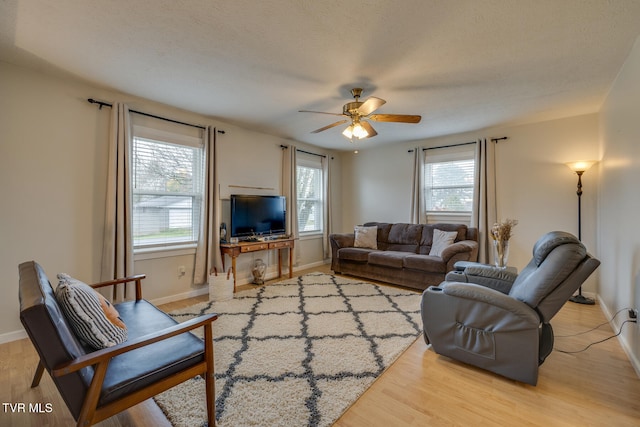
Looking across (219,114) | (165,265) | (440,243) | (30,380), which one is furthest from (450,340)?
(219,114)

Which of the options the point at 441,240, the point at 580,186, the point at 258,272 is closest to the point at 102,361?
the point at 258,272

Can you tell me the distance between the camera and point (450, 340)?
2088 millimetres

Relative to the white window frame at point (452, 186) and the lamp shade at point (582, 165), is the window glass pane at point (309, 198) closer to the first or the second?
the white window frame at point (452, 186)

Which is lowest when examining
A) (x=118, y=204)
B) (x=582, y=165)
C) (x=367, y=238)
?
(x=367, y=238)

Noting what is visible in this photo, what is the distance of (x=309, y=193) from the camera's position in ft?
18.2

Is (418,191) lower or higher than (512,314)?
higher

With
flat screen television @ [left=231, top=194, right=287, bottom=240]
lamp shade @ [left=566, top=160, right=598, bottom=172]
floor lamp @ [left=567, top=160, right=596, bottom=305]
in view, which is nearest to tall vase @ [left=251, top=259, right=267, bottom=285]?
flat screen television @ [left=231, top=194, right=287, bottom=240]

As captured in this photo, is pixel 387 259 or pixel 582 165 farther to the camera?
pixel 387 259

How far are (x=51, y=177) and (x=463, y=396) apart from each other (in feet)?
13.0

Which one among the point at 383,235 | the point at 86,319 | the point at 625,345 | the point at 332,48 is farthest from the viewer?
the point at 383,235

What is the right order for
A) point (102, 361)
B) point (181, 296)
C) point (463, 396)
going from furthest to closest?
point (181, 296) < point (463, 396) < point (102, 361)

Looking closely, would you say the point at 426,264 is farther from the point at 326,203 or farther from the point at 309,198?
the point at 309,198

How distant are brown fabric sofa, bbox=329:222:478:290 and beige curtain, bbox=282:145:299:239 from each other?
2.53 ft

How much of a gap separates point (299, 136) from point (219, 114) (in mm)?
A: 1499
